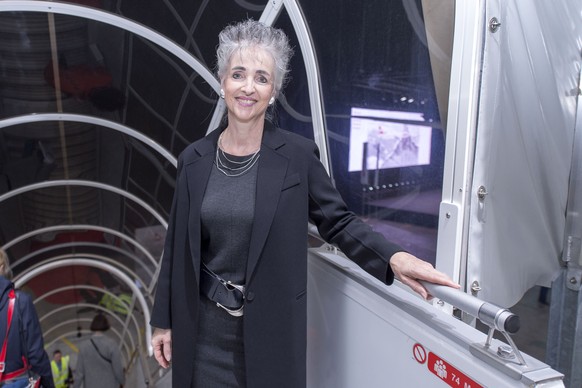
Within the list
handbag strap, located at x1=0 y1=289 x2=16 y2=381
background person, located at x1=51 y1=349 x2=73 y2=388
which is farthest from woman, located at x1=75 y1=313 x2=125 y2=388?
handbag strap, located at x1=0 y1=289 x2=16 y2=381

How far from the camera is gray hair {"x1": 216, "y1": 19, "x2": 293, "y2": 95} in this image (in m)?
2.33

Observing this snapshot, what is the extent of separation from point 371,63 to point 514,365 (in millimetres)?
1623

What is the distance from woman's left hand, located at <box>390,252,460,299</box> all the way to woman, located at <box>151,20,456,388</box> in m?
0.25

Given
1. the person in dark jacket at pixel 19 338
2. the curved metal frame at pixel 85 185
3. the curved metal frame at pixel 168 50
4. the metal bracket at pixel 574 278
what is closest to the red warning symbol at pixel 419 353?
the metal bracket at pixel 574 278

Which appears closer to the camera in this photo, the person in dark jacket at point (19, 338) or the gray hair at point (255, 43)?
the gray hair at point (255, 43)

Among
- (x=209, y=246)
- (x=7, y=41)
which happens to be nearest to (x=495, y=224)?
(x=209, y=246)

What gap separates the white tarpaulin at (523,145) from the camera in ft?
6.54

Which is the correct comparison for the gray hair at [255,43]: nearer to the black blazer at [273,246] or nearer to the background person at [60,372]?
the black blazer at [273,246]

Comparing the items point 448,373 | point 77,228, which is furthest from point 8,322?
point 77,228

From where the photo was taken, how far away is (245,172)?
2.35 m

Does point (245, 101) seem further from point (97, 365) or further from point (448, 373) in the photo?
point (97, 365)

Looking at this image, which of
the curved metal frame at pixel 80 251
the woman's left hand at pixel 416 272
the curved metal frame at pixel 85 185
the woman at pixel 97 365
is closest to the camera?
the woman's left hand at pixel 416 272

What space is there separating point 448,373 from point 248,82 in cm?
138

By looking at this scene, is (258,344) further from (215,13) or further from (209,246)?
(215,13)
